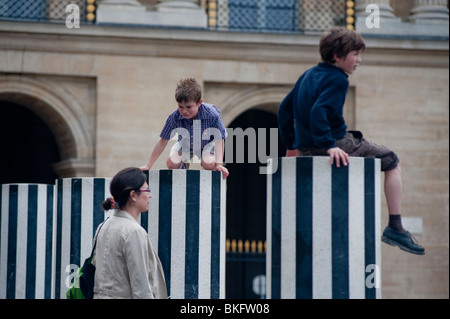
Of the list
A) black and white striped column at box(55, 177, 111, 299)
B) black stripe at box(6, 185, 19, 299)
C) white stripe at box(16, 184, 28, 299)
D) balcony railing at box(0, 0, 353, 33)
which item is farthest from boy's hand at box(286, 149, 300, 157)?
balcony railing at box(0, 0, 353, 33)

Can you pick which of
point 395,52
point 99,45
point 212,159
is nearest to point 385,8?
point 395,52

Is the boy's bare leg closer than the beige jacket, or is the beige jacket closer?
the beige jacket

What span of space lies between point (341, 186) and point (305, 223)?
337 mm

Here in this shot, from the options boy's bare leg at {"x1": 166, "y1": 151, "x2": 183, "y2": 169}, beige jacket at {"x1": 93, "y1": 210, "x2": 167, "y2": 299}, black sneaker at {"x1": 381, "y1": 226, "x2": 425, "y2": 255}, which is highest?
boy's bare leg at {"x1": 166, "y1": 151, "x2": 183, "y2": 169}

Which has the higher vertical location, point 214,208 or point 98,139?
point 98,139

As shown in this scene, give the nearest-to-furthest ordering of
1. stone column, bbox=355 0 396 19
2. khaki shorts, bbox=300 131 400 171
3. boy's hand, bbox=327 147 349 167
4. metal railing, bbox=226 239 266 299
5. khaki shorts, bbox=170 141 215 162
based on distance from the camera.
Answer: boy's hand, bbox=327 147 349 167 < khaki shorts, bbox=300 131 400 171 < khaki shorts, bbox=170 141 215 162 < metal railing, bbox=226 239 266 299 < stone column, bbox=355 0 396 19

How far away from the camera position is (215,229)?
881cm

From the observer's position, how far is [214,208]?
8.82m

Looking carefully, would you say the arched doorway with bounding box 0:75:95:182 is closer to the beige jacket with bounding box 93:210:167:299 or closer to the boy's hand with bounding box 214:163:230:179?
the boy's hand with bounding box 214:163:230:179

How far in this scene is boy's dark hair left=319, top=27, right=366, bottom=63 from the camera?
7668 millimetres

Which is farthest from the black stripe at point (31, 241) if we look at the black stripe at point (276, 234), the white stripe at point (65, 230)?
the black stripe at point (276, 234)

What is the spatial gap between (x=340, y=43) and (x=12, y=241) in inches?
226

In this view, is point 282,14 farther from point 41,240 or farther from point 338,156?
point 338,156

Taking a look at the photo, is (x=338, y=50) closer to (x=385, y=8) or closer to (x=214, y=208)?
(x=214, y=208)
